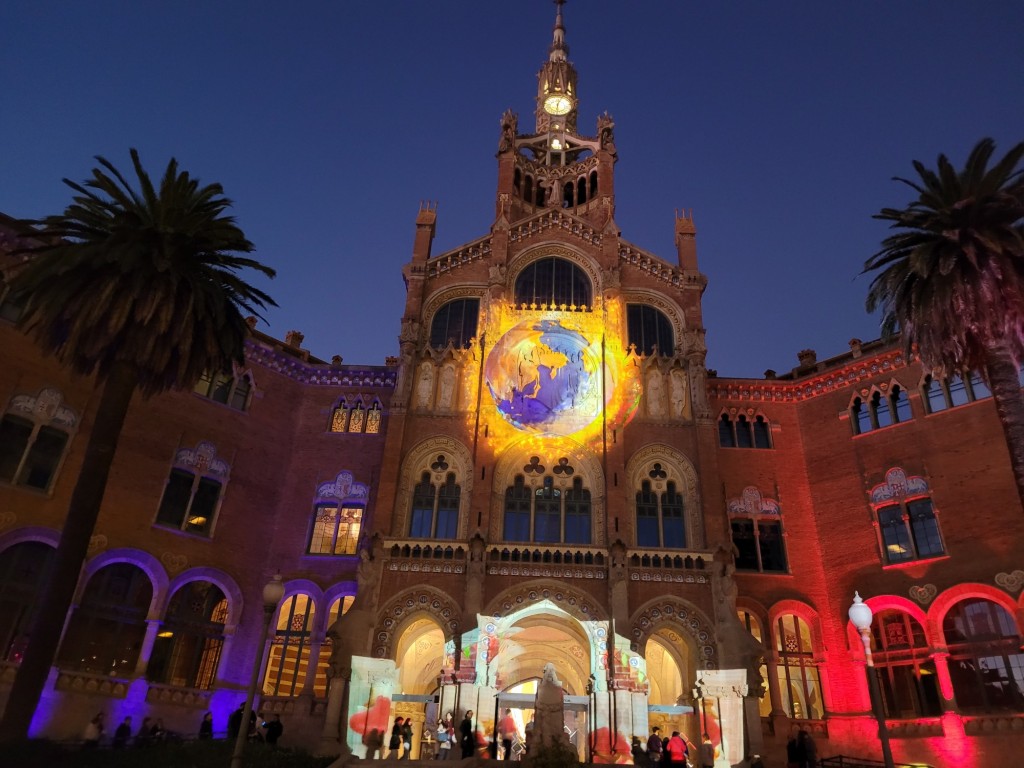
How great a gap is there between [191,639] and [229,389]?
11168 millimetres

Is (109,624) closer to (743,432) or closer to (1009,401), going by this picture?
(743,432)

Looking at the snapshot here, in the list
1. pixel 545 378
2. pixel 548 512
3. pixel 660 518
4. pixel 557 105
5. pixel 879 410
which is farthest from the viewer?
pixel 557 105

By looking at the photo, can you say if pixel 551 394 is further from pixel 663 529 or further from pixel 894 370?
pixel 894 370

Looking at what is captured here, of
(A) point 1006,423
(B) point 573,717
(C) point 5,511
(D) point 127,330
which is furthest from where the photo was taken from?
(B) point 573,717

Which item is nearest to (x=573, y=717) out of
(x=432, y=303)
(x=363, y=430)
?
(x=363, y=430)

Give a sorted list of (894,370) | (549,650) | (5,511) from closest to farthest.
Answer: (5,511) < (894,370) < (549,650)

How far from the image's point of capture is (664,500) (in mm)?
33375

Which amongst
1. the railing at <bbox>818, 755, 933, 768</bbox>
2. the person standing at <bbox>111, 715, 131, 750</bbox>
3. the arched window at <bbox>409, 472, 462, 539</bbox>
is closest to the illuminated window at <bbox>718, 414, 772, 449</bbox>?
the arched window at <bbox>409, 472, 462, 539</bbox>

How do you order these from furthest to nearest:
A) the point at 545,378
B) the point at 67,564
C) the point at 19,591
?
the point at 545,378 < the point at 19,591 < the point at 67,564

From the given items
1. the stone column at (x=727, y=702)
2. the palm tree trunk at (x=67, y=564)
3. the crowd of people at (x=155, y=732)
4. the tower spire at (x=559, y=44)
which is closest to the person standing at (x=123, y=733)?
the crowd of people at (x=155, y=732)

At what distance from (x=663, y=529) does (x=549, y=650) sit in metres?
9.60

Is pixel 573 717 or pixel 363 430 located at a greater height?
pixel 363 430

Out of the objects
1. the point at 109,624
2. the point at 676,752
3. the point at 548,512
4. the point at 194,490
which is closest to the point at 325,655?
the point at 109,624

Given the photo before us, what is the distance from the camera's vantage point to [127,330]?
75.5 ft
